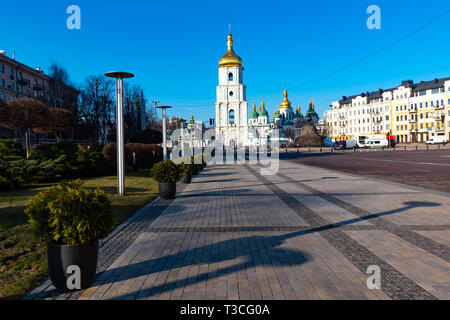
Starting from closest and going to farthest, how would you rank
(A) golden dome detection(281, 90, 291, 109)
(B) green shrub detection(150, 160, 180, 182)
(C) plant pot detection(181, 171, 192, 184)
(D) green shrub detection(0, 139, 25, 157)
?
(B) green shrub detection(150, 160, 180, 182), (C) plant pot detection(181, 171, 192, 184), (D) green shrub detection(0, 139, 25, 157), (A) golden dome detection(281, 90, 291, 109)

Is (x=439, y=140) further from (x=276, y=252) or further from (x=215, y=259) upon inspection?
(x=215, y=259)

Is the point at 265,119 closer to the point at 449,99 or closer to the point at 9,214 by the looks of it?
the point at 449,99

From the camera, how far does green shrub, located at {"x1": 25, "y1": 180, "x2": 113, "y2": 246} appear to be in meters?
4.41

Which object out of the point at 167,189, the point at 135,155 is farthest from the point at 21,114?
the point at 167,189

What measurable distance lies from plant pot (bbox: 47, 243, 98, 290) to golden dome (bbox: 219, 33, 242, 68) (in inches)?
3804

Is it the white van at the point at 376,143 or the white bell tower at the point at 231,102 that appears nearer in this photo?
the white van at the point at 376,143

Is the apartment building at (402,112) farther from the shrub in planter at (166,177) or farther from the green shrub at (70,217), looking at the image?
the green shrub at (70,217)

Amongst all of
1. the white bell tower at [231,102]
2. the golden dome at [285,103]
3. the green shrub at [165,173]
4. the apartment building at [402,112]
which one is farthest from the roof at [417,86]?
the green shrub at [165,173]

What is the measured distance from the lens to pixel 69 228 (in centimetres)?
440

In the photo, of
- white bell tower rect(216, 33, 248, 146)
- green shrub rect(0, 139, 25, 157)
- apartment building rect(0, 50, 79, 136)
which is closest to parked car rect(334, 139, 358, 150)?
white bell tower rect(216, 33, 248, 146)

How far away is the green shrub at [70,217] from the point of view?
4.41 metres

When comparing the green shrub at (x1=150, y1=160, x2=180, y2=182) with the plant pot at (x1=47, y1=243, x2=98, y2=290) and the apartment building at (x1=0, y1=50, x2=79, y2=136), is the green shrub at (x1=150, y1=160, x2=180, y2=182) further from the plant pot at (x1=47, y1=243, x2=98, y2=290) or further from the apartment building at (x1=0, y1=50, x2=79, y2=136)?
the apartment building at (x1=0, y1=50, x2=79, y2=136)

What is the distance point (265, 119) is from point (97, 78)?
9884cm
